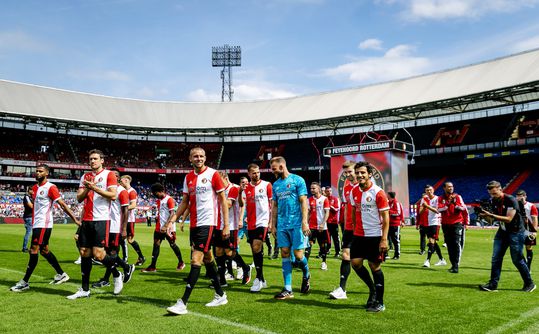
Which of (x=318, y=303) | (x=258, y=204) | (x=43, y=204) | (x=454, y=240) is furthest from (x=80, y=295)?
(x=454, y=240)

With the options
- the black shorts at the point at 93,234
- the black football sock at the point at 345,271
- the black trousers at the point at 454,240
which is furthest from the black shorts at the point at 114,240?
the black trousers at the point at 454,240

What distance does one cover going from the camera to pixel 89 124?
173ft

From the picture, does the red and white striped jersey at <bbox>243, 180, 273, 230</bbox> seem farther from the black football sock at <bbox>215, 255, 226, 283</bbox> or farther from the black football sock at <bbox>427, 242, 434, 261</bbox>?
the black football sock at <bbox>427, 242, 434, 261</bbox>

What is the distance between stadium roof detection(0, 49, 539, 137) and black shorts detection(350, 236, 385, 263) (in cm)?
3680

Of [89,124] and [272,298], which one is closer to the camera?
[272,298]

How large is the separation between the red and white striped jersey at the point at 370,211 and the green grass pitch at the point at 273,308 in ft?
3.89

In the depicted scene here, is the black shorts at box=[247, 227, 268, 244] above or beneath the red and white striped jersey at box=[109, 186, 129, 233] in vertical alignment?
beneath

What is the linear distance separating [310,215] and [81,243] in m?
6.84

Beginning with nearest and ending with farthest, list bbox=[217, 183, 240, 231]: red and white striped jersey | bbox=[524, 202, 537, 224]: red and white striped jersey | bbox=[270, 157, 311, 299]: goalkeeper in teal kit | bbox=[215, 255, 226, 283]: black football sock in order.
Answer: bbox=[270, 157, 311, 299]: goalkeeper in teal kit → bbox=[215, 255, 226, 283]: black football sock → bbox=[217, 183, 240, 231]: red and white striped jersey → bbox=[524, 202, 537, 224]: red and white striped jersey

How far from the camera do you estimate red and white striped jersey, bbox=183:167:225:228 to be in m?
6.48

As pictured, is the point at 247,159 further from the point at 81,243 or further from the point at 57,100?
the point at 81,243

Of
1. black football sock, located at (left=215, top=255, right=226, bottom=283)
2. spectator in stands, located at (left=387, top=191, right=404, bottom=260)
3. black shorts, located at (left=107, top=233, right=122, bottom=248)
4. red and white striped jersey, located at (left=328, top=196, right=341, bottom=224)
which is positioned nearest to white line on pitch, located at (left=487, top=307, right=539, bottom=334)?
black football sock, located at (left=215, top=255, right=226, bottom=283)

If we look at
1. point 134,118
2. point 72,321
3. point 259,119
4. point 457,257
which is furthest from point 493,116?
point 72,321

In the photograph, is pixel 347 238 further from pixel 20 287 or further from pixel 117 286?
pixel 20 287
